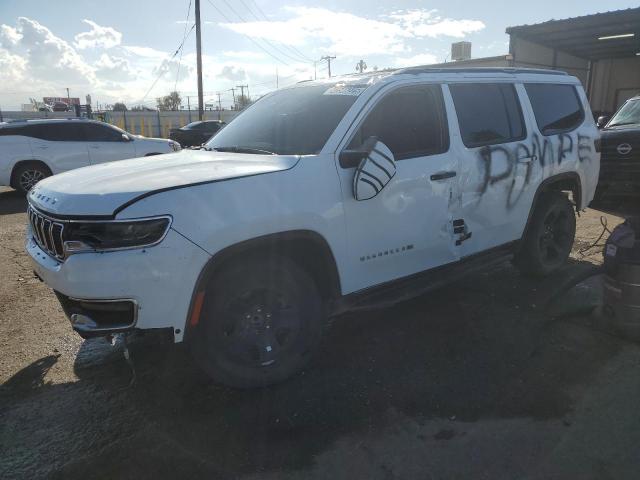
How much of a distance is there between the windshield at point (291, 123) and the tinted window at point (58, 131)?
8.58 m

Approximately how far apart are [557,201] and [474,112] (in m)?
1.57

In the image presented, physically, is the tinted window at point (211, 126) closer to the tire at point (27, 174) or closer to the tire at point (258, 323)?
the tire at point (27, 174)

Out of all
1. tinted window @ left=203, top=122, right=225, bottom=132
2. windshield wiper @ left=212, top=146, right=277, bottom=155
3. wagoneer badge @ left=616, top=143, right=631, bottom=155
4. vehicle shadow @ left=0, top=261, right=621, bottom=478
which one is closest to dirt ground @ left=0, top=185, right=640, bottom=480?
vehicle shadow @ left=0, top=261, right=621, bottom=478

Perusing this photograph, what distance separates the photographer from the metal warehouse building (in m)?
15.0

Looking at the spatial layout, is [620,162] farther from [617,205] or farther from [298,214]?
[298,214]

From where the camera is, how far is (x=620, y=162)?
27.0 ft

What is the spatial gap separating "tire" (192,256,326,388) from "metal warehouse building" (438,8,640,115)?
1501cm

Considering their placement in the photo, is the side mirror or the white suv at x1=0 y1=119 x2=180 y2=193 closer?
the side mirror

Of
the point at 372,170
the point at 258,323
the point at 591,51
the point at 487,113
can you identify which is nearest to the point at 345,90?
the point at 372,170

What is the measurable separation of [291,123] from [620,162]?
6938 millimetres

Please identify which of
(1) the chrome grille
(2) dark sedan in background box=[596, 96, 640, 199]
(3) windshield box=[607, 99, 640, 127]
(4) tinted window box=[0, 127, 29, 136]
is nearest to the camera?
(1) the chrome grille

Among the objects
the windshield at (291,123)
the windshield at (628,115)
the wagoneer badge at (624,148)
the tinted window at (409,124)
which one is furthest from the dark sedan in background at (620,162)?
the windshield at (291,123)

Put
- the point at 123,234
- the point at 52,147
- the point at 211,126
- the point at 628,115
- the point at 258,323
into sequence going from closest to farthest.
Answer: the point at 123,234 → the point at 258,323 → the point at 628,115 → the point at 52,147 → the point at 211,126

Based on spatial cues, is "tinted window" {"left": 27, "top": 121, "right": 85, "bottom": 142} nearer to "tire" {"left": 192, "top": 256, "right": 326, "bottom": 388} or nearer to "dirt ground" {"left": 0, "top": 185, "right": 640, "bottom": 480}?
"dirt ground" {"left": 0, "top": 185, "right": 640, "bottom": 480}
